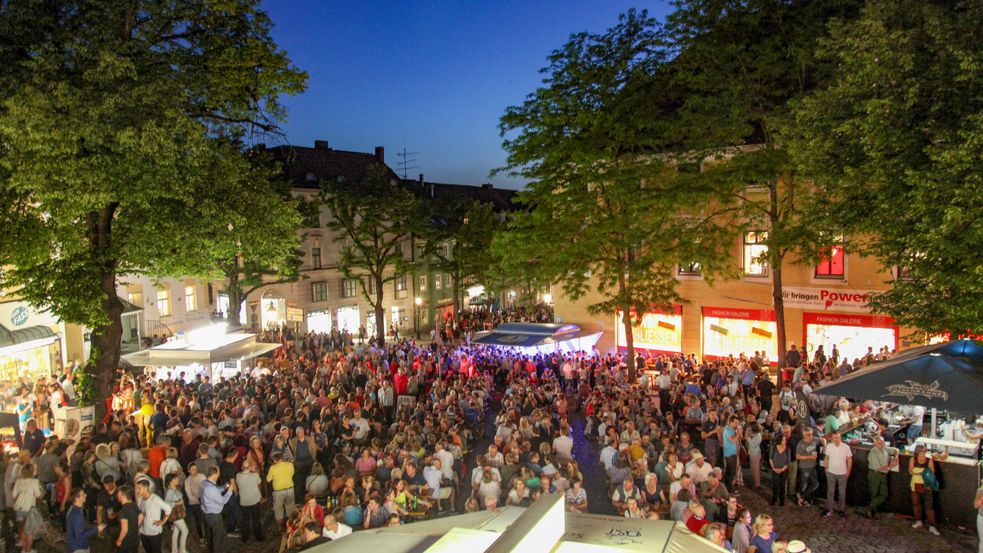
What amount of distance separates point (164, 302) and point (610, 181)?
23.6 meters

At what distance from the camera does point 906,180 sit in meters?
11.2

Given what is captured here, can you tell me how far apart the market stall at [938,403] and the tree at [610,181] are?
33.0 feet

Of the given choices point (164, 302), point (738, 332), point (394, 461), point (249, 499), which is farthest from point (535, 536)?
point (164, 302)

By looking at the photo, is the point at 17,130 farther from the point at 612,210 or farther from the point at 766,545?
the point at 612,210

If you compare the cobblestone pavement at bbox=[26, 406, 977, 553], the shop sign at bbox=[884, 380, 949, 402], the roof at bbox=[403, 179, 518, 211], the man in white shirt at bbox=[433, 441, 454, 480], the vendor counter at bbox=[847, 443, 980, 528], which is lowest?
the cobblestone pavement at bbox=[26, 406, 977, 553]

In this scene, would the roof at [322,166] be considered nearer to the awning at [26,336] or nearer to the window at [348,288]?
the window at [348,288]

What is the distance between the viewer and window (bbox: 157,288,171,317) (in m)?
33.0

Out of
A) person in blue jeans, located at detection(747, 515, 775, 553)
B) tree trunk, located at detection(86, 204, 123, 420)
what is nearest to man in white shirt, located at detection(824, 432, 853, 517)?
person in blue jeans, located at detection(747, 515, 775, 553)

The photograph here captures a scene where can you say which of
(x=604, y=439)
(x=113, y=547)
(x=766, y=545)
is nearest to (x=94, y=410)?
Result: (x=113, y=547)

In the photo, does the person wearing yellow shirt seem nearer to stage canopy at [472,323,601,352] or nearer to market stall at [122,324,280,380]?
market stall at [122,324,280,380]

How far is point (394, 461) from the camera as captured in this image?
11062 millimetres

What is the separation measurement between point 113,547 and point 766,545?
9.18 meters

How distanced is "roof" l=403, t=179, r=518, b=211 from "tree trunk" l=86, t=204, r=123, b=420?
129 ft

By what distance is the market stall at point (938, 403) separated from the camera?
1022 cm
